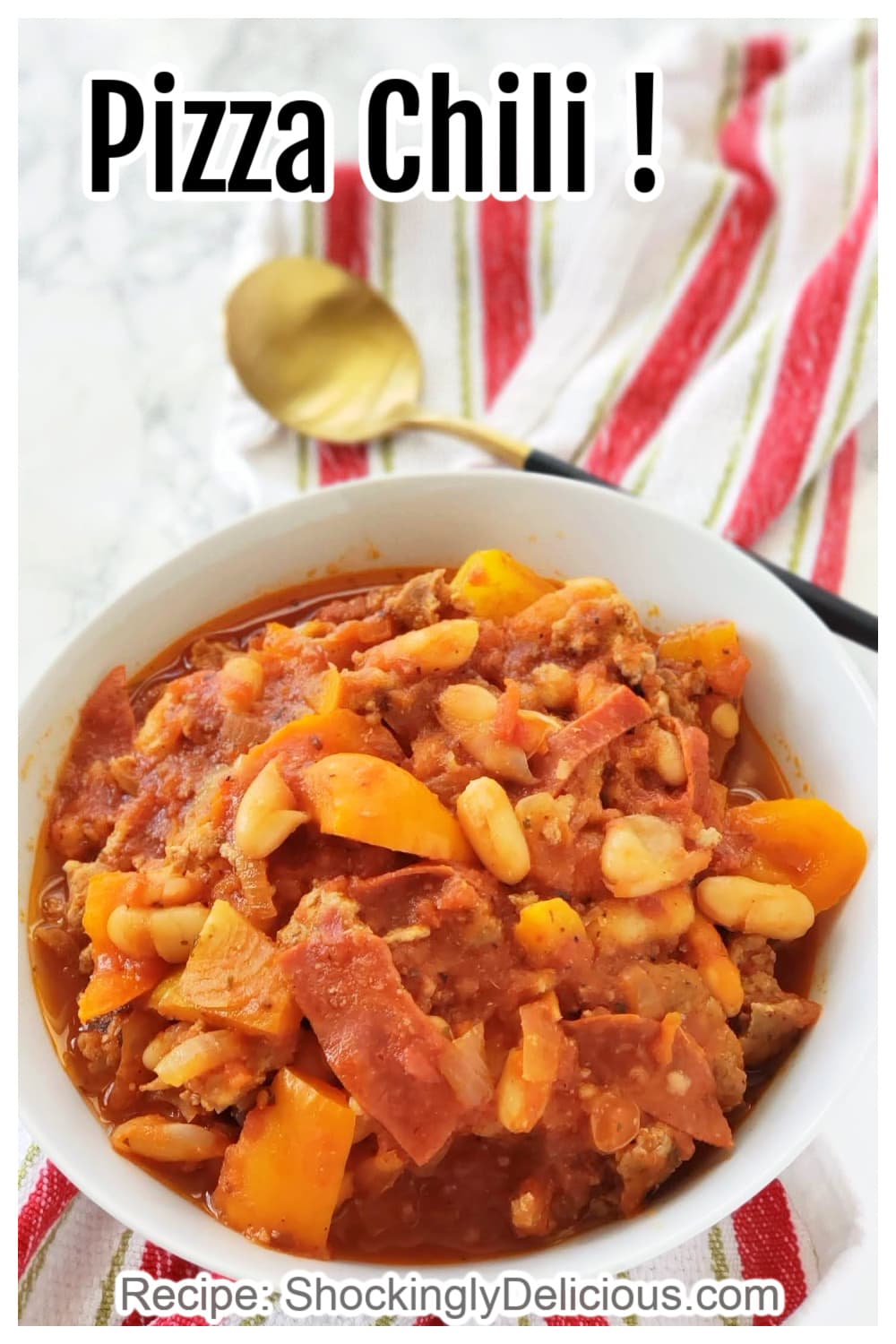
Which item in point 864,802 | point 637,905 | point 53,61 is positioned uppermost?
point 53,61

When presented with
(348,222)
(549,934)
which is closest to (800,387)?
(348,222)

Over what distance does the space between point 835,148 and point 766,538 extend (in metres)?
1.60

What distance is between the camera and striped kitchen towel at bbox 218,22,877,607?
4086 mm

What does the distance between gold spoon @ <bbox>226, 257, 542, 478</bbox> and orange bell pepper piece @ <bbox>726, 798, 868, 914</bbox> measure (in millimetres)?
1734

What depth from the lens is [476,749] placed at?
107 inches

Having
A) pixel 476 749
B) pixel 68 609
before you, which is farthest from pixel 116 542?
pixel 476 749

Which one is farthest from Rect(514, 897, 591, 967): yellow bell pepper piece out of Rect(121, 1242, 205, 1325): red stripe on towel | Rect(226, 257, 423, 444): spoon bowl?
Rect(226, 257, 423, 444): spoon bowl

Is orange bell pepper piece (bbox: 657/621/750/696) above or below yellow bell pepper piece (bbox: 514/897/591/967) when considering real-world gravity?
above

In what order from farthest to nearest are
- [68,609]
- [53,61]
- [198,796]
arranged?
[53,61]
[68,609]
[198,796]

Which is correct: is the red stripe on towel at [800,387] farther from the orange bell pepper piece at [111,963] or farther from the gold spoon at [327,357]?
the orange bell pepper piece at [111,963]

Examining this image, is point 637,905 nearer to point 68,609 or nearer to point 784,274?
point 68,609

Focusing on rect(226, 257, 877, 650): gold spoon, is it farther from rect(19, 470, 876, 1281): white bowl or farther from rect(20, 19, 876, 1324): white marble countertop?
rect(19, 470, 876, 1281): white bowl

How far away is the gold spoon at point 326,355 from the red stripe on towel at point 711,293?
463mm

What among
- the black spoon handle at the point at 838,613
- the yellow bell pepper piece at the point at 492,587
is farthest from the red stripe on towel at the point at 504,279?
the yellow bell pepper piece at the point at 492,587
